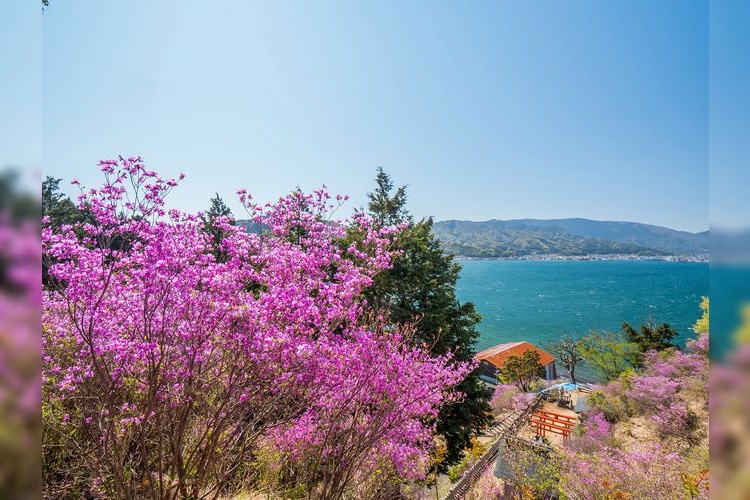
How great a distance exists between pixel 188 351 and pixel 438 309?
326 inches

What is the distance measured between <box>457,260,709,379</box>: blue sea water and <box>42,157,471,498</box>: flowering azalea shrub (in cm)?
2792

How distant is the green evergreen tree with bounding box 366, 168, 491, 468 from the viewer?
32.0 feet

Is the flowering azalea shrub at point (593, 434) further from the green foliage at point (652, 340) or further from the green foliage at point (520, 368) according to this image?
the green foliage at point (652, 340)

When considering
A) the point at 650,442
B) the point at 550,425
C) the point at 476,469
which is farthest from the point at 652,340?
the point at 476,469

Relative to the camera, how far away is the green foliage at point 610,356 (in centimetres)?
2478

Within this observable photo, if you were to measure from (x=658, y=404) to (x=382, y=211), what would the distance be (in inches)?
515

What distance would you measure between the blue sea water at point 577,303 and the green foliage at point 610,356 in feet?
29.4

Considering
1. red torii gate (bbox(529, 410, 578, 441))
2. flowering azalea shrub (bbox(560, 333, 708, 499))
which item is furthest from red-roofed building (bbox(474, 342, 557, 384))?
red torii gate (bbox(529, 410, 578, 441))

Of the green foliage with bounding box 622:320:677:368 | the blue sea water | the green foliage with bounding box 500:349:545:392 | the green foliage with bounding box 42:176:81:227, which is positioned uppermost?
the green foliage with bounding box 42:176:81:227

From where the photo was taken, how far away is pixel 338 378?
3648 mm
